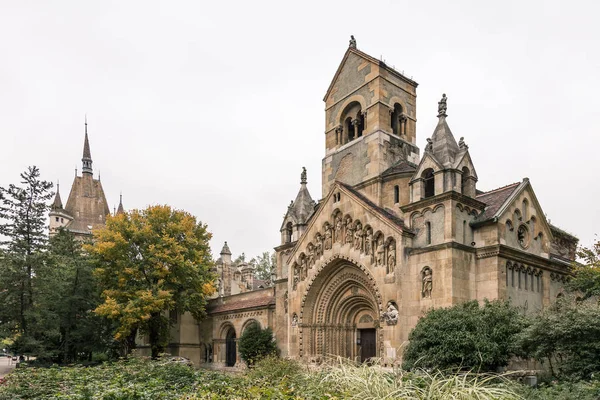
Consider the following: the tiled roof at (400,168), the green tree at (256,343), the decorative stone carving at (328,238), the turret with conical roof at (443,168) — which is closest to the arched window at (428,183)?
the turret with conical roof at (443,168)

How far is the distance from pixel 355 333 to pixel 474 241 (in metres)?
8.50

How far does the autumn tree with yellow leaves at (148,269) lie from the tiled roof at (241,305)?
2.85 m

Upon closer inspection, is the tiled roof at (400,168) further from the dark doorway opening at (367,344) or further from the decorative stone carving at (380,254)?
the dark doorway opening at (367,344)

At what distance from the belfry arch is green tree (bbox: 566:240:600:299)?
963cm

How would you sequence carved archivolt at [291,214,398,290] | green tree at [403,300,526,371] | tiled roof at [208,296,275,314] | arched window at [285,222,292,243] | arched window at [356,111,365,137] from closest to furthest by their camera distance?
green tree at [403,300,526,371] < carved archivolt at [291,214,398,290] < arched window at [356,111,365,137] < arched window at [285,222,292,243] < tiled roof at [208,296,275,314]

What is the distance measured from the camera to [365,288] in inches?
926

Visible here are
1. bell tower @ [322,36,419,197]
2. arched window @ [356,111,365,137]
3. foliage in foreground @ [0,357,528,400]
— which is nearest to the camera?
foliage in foreground @ [0,357,528,400]

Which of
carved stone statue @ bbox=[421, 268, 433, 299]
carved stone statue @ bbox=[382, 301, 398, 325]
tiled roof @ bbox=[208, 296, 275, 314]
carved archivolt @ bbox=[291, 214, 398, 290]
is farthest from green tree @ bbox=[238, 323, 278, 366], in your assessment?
carved stone statue @ bbox=[421, 268, 433, 299]

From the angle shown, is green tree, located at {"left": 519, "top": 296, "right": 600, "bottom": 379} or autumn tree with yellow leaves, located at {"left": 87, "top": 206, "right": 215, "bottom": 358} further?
autumn tree with yellow leaves, located at {"left": 87, "top": 206, "right": 215, "bottom": 358}

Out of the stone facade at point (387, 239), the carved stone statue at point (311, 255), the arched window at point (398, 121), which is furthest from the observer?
the arched window at point (398, 121)

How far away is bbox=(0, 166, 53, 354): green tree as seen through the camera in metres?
27.8

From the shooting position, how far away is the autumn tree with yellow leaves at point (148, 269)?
1128 inches

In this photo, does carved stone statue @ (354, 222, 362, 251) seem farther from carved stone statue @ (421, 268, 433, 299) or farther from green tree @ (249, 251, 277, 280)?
green tree @ (249, 251, 277, 280)

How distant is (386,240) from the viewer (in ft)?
71.1
